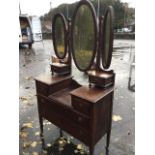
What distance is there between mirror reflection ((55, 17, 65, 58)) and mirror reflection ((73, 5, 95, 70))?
0.26 meters

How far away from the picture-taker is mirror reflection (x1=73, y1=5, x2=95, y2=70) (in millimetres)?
1834

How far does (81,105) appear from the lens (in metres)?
1.76

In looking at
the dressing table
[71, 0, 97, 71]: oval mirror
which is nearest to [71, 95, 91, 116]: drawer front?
the dressing table

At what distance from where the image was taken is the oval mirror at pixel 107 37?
169cm

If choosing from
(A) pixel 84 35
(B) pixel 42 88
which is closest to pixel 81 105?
(B) pixel 42 88

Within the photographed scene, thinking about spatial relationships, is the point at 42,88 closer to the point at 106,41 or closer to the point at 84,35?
the point at 84,35

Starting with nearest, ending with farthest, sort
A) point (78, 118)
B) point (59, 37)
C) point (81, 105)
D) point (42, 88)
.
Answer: point (81, 105), point (78, 118), point (42, 88), point (59, 37)

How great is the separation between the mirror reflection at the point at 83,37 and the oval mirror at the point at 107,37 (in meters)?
0.12

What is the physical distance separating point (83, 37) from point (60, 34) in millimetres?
459

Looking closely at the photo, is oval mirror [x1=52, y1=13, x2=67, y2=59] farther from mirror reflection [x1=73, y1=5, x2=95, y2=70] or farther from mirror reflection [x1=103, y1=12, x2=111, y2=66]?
mirror reflection [x1=103, y1=12, x2=111, y2=66]

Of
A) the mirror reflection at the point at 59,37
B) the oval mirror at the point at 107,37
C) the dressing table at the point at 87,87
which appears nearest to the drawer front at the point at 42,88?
the dressing table at the point at 87,87

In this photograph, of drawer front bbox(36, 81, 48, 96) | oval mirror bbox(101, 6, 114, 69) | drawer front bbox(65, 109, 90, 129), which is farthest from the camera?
drawer front bbox(36, 81, 48, 96)
